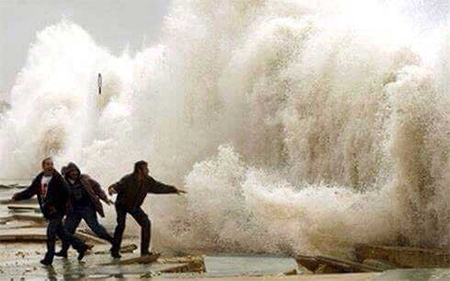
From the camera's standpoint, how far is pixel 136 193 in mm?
10211

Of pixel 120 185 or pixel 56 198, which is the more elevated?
pixel 120 185

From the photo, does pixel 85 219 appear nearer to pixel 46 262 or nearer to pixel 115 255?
pixel 115 255

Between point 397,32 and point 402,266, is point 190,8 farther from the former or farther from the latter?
point 402,266

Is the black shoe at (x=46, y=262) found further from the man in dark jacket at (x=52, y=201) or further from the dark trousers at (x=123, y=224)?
the dark trousers at (x=123, y=224)

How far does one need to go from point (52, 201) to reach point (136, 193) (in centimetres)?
115

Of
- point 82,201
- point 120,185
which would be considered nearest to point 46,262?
point 82,201

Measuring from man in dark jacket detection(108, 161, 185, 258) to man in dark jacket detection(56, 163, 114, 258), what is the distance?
17cm

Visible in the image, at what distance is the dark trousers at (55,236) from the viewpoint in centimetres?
955

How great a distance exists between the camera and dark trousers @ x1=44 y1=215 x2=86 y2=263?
955cm

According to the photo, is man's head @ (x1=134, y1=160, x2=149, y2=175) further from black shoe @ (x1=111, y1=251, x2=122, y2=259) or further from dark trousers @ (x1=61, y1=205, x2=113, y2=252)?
black shoe @ (x1=111, y1=251, x2=122, y2=259)

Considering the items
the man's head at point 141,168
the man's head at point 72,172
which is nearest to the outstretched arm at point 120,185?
the man's head at point 141,168

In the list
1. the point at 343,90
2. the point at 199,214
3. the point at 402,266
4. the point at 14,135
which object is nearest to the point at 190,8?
the point at 343,90

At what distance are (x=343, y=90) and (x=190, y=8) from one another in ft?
20.3

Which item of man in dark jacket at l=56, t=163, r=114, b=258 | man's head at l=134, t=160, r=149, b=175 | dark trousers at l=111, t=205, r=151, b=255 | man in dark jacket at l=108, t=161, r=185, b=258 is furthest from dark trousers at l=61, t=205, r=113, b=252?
man's head at l=134, t=160, r=149, b=175
